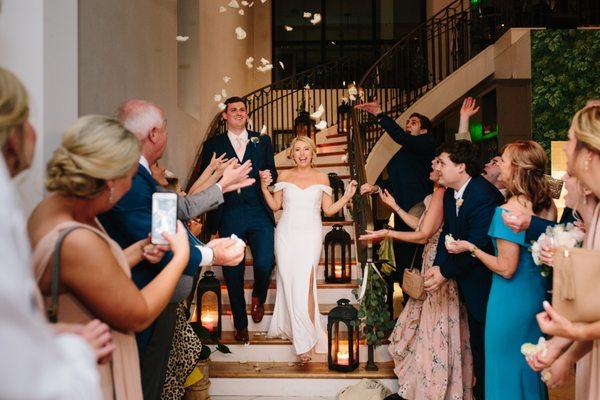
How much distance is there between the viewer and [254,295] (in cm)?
499

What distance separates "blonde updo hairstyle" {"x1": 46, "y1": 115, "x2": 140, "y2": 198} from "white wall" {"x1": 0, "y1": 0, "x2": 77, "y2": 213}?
0.94 m

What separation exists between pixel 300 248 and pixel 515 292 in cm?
212

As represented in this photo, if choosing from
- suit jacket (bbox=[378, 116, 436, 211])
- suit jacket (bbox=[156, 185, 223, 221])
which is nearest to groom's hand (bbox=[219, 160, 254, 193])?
suit jacket (bbox=[156, 185, 223, 221])

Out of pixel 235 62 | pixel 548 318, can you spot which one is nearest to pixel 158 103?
pixel 548 318

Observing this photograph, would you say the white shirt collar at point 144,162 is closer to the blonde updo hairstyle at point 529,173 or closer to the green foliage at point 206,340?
the blonde updo hairstyle at point 529,173

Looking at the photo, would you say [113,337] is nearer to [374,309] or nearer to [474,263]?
[474,263]

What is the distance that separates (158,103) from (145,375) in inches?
98.3

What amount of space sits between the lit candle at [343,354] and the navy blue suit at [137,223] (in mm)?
2352

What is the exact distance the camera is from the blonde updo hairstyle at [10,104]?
110cm

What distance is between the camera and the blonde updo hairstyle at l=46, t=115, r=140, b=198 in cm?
158

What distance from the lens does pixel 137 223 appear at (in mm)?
2408

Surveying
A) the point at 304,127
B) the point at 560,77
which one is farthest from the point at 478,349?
the point at 304,127

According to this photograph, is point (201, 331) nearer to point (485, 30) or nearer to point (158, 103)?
point (158, 103)

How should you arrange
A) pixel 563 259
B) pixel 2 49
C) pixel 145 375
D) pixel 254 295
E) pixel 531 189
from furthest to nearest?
pixel 254 295 < pixel 531 189 < pixel 145 375 < pixel 2 49 < pixel 563 259
